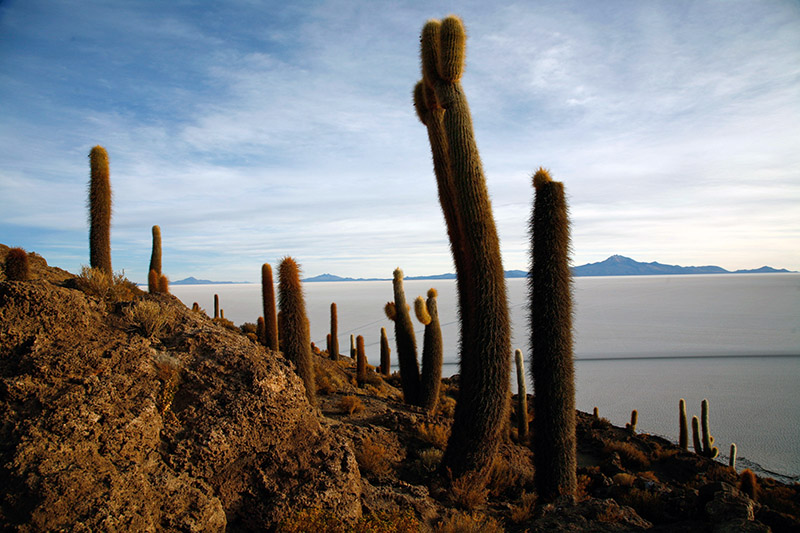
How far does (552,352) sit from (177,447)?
19.6ft

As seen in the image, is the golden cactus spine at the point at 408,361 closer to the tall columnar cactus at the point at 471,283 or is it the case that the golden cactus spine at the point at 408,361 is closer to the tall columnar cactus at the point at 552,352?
the tall columnar cactus at the point at 471,283

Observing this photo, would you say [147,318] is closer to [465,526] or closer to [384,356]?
[465,526]

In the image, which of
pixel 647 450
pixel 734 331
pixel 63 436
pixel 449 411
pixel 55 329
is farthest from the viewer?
pixel 734 331

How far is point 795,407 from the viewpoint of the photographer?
22.8 meters

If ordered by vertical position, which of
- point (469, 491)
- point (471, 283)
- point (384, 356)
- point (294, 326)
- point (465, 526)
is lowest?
point (384, 356)

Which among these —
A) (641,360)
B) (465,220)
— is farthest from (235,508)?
(641,360)

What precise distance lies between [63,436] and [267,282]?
11.8 metres

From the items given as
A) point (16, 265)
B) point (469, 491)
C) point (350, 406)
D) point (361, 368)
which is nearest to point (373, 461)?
point (469, 491)

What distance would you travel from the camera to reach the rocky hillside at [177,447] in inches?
169

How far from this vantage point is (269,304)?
1720 centimetres

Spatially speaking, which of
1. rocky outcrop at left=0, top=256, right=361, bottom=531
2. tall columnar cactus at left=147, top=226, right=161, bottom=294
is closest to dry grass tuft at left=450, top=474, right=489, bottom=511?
rocky outcrop at left=0, top=256, right=361, bottom=531

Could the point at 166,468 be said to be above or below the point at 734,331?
above

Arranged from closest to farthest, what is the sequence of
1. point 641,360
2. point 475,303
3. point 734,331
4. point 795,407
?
point 475,303
point 795,407
point 641,360
point 734,331

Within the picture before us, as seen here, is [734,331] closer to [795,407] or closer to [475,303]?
[795,407]
